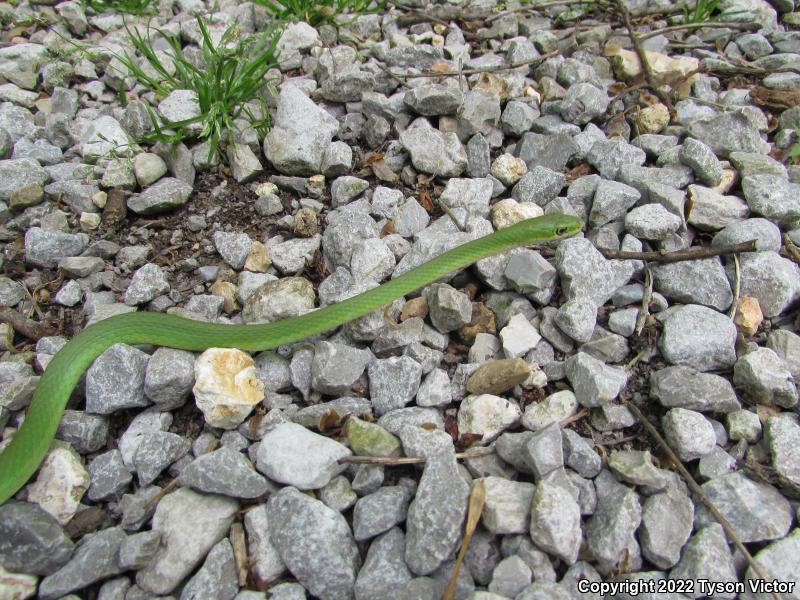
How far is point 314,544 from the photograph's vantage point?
215cm

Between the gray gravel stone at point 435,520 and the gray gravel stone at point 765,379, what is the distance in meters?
1.57

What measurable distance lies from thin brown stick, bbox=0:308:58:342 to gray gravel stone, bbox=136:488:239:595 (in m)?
1.50

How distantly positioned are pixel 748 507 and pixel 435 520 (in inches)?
53.8

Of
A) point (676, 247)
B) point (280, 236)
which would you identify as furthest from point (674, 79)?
point (280, 236)

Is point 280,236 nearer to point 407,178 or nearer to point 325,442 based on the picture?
point 407,178

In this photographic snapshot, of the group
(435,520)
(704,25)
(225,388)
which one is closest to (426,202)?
(225,388)

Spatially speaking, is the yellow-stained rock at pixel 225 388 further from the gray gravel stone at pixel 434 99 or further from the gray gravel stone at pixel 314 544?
the gray gravel stone at pixel 434 99

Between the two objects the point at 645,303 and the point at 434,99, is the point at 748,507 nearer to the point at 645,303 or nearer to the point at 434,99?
the point at 645,303

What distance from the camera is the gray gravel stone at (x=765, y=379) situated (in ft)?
8.37

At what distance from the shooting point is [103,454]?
259 cm

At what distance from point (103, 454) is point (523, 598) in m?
2.07

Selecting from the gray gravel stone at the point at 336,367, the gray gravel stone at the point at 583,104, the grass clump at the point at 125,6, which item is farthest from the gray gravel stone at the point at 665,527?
the grass clump at the point at 125,6

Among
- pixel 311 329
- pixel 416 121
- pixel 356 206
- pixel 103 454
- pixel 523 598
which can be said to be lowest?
pixel 523 598

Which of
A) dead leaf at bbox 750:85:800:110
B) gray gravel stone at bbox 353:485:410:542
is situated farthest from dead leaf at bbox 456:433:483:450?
dead leaf at bbox 750:85:800:110
